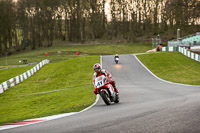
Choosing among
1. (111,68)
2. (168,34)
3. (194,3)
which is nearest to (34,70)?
(111,68)

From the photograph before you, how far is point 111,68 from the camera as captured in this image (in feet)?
105

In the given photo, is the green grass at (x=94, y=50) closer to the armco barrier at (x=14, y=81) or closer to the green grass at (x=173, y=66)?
the green grass at (x=173, y=66)

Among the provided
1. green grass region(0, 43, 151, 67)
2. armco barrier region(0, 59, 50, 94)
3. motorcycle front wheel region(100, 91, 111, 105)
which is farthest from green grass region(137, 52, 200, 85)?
green grass region(0, 43, 151, 67)

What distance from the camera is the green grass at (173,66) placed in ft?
86.9

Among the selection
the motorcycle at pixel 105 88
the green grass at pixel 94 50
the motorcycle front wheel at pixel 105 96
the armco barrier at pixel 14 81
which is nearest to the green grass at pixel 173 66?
the motorcycle at pixel 105 88

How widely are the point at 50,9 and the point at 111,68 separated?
57436mm

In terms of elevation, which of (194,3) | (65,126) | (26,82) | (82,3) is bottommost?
(26,82)

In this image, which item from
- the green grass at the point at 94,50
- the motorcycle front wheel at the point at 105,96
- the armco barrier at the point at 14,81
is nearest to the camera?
the motorcycle front wheel at the point at 105,96

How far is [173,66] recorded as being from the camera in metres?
33.2

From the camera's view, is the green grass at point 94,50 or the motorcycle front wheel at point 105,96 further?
the green grass at point 94,50

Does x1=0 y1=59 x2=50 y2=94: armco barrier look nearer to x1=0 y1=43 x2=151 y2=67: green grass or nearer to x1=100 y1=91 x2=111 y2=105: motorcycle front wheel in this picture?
x1=100 y1=91 x2=111 y2=105: motorcycle front wheel

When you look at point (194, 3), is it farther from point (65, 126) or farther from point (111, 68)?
point (65, 126)

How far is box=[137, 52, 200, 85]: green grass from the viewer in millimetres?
26492

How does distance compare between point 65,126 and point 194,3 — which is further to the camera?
point 194,3
